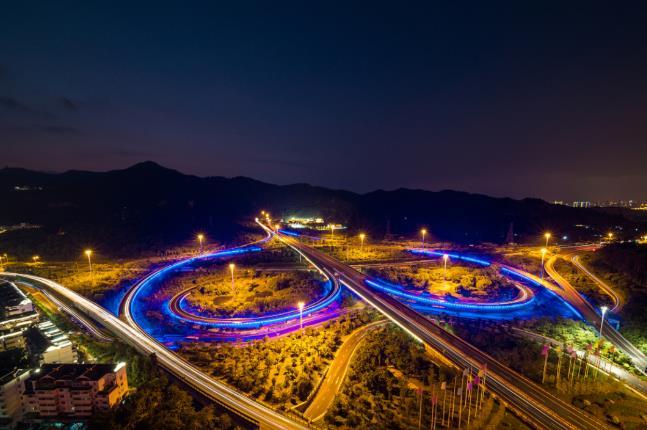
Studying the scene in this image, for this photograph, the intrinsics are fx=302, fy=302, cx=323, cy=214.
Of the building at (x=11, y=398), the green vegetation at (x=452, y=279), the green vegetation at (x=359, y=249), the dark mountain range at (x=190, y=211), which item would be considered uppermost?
the dark mountain range at (x=190, y=211)

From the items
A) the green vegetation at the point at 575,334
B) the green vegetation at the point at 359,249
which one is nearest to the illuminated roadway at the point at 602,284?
the green vegetation at the point at 575,334

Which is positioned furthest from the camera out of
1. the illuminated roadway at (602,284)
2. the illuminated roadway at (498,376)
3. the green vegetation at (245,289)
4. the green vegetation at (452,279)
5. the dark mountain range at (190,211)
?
the dark mountain range at (190,211)

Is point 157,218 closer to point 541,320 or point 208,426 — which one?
point 208,426

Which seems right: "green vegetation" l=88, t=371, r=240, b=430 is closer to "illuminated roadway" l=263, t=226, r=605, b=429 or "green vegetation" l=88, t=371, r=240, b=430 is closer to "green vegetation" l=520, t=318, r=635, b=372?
"illuminated roadway" l=263, t=226, r=605, b=429

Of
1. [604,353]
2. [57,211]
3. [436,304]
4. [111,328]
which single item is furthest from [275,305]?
[57,211]

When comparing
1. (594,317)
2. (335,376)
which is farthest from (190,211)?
(594,317)

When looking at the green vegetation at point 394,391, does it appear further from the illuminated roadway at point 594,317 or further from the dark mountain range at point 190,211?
the dark mountain range at point 190,211

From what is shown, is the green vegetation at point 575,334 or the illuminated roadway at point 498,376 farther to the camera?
the green vegetation at point 575,334
